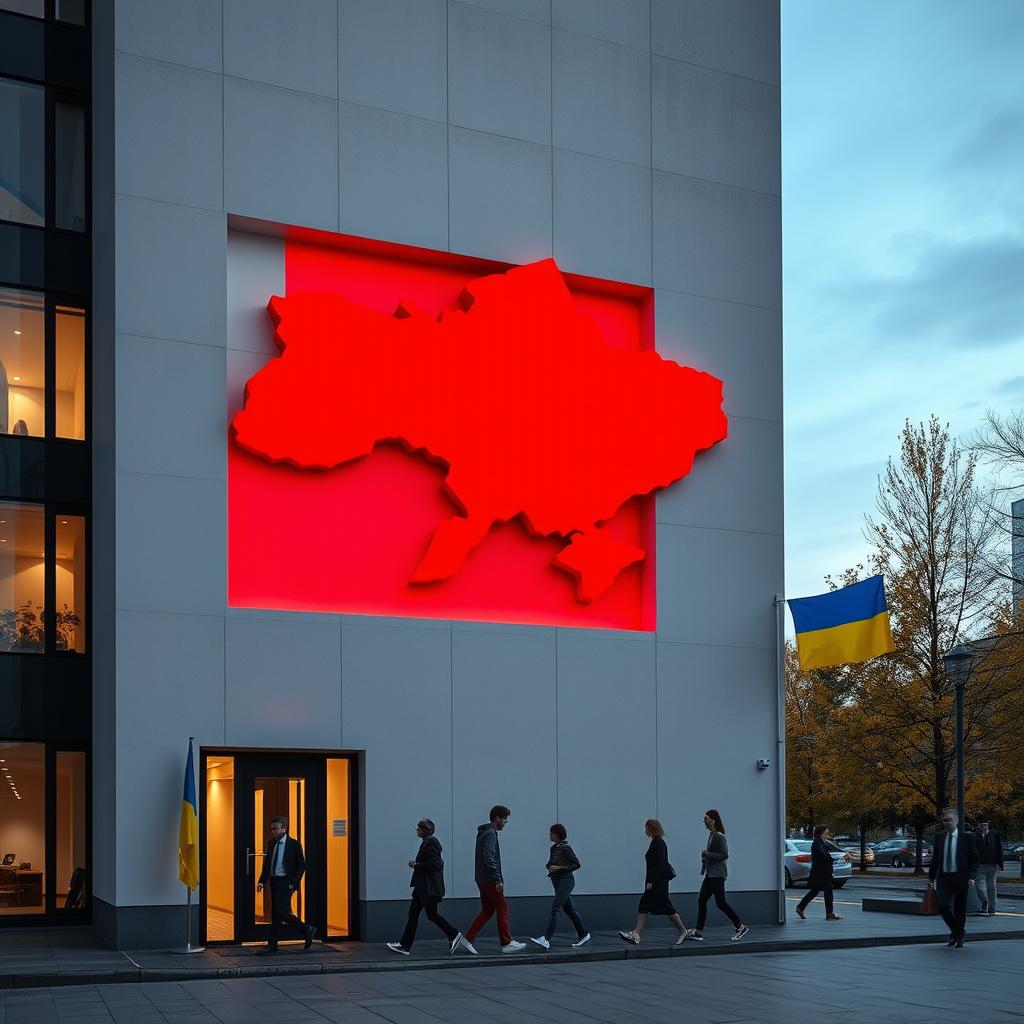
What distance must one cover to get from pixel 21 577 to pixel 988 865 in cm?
1688

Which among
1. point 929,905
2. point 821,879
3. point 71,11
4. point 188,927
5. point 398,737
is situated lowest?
point 929,905

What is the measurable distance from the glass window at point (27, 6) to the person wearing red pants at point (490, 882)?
14020mm

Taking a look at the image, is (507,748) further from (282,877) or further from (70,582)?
(70,582)

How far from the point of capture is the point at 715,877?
1891 centimetres

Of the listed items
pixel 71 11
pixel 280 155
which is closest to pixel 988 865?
pixel 280 155

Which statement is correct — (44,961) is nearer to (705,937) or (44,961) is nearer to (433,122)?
(705,937)

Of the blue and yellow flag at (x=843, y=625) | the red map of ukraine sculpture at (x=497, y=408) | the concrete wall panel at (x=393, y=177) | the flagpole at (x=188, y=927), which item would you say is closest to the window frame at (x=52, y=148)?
the red map of ukraine sculpture at (x=497, y=408)

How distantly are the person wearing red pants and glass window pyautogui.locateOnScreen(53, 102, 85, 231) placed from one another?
429 inches

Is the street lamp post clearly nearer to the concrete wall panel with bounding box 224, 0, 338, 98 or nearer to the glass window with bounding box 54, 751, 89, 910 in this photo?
the concrete wall panel with bounding box 224, 0, 338, 98

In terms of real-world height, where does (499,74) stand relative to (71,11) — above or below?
below

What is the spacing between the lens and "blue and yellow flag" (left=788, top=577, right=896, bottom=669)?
20781 mm

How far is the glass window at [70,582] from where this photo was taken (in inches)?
758

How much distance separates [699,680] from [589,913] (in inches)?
158

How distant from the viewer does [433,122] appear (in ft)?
66.0
